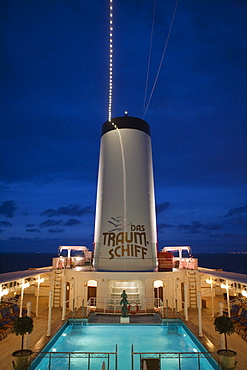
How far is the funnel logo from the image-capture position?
18.0 metres

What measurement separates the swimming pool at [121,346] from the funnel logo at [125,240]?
5.12 m

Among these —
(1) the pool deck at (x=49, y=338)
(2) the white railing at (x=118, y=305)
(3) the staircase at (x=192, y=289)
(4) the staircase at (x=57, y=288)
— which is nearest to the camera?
(1) the pool deck at (x=49, y=338)

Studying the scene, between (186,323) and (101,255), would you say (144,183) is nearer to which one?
(101,255)

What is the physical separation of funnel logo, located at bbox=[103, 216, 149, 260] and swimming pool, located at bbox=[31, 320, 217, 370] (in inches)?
201

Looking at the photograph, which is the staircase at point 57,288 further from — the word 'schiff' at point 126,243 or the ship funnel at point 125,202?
the word 'schiff' at point 126,243

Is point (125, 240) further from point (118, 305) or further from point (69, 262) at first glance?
point (69, 262)

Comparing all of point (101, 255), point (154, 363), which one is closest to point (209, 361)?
point (154, 363)

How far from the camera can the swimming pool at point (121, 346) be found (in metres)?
8.92

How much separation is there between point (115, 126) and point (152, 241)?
8.60 m

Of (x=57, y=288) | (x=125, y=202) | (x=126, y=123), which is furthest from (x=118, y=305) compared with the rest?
(x=126, y=123)

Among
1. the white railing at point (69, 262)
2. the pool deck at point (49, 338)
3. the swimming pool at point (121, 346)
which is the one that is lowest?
the swimming pool at point (121, 346)

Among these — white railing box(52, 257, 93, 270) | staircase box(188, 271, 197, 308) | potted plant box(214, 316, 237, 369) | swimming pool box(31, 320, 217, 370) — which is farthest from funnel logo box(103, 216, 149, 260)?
potted plant box(214, 316, 237, 369)

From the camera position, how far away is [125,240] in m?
18.1

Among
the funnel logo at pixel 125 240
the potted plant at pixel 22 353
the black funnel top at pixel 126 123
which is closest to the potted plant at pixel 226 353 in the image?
the potted plant at pixel 22 353
